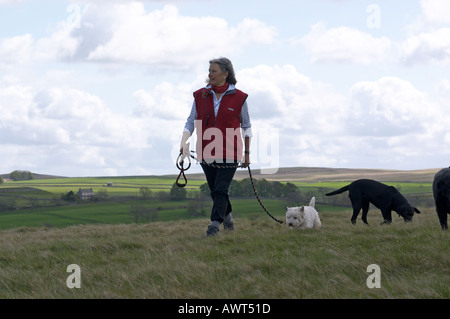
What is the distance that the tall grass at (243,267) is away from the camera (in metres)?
4.86

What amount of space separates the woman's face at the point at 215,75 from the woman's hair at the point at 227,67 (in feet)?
0.24

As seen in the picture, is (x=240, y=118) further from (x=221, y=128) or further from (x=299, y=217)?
(x=299, y=217)

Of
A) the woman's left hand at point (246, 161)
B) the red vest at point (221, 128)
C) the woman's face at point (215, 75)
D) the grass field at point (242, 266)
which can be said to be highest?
the woman's face at point (215, 75)

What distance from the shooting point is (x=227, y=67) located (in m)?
8.94

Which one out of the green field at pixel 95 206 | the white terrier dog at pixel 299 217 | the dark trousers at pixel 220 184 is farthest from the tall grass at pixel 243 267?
the green field at pixel 95 206

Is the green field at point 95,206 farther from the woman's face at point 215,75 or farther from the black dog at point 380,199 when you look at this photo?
the woman's face at point 215,75

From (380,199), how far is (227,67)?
207 inches

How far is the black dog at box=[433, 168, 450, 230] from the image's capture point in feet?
28.2

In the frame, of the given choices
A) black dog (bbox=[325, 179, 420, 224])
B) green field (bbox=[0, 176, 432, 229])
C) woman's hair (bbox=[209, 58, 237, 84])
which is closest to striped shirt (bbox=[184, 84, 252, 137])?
woman's hair (bbox=[209, 58, 237, 84])

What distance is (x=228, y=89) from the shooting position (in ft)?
28.8

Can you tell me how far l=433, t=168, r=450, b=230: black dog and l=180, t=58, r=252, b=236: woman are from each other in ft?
11.1
